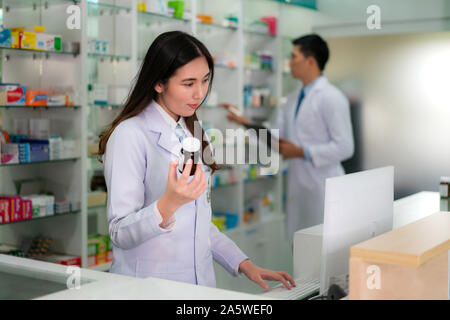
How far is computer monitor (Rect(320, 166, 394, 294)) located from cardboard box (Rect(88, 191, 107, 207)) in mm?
2704

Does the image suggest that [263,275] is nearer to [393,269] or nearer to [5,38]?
[393,269]

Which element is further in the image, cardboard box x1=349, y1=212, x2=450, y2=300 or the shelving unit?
the shelving unit

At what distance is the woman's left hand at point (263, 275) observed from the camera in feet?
6.60

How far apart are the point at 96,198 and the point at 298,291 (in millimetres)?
2664

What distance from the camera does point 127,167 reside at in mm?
1988

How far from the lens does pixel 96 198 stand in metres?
4.34

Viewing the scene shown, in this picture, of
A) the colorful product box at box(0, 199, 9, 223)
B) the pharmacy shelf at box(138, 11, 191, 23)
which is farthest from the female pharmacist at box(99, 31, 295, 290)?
the pharmacy shelf at box(138, 11, 191, 23)

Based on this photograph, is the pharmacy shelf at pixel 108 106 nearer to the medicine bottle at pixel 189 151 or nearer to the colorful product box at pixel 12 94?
the colorful product box at pixel 12 94

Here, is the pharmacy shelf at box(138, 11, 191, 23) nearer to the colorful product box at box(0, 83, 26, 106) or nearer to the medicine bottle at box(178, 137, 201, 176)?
the colorful product box at box(0, 83, 26, 106)

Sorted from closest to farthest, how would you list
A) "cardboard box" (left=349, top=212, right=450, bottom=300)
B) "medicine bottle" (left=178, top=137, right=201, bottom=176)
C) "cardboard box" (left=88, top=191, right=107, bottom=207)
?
"cardboard box" (left=349, top=212, right=450, bottom=300), "medicine bottle" (left=178, top=137, right=201, bottom=176), "cardboard box" (left=88, top=191, right=107, bottom=207)

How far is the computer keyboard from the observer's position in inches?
73.3

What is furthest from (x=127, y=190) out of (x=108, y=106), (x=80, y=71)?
(x=108, y=106)
